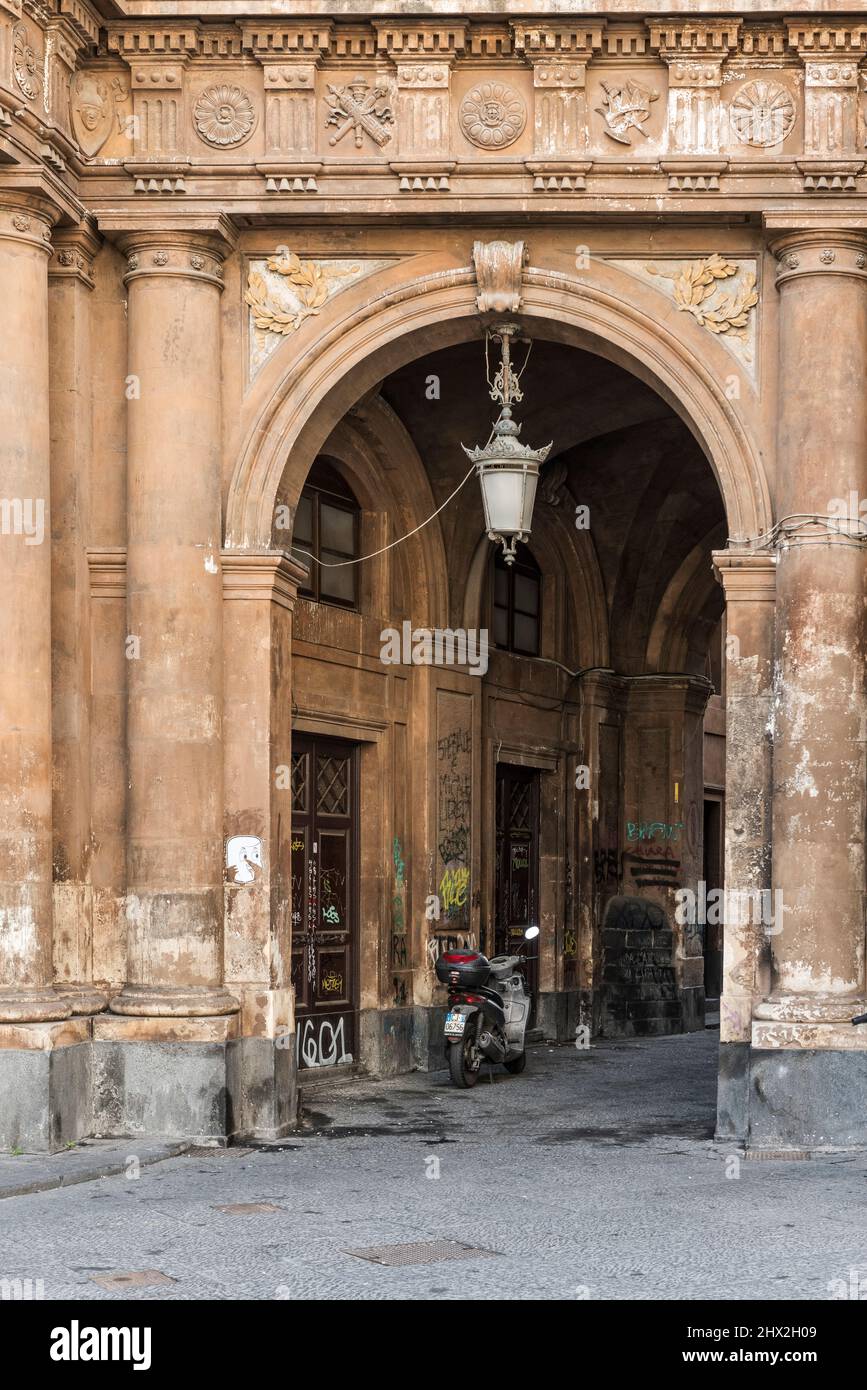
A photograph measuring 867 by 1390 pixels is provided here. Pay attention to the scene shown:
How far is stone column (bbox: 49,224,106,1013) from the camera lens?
36.0ft

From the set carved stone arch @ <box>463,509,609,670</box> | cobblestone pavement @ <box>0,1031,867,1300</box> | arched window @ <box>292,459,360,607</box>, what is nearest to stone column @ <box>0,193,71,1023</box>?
cobblestone pavement @ <box>0,1031,867,1300</box>

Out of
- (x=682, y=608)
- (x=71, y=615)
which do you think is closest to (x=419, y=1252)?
(x=71, y=615)

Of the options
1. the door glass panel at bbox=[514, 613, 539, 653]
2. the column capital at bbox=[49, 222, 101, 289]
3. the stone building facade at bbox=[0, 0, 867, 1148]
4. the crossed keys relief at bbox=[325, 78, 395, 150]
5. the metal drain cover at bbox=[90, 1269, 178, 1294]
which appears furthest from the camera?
the door glass panel at bbox=[514, 613, 539, 653]

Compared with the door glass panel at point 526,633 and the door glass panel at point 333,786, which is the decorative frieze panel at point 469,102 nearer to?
the door glass panel at point 333,786

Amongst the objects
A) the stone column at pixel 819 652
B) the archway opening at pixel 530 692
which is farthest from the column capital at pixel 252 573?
the stone column at pixel 819 652

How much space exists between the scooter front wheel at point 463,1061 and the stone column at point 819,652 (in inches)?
142

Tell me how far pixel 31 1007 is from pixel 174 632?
2347mm

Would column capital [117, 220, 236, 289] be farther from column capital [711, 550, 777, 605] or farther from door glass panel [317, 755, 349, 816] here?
door glass panel [317, 755, 349, 816]

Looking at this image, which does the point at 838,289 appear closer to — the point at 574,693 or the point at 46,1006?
the point at 46,1006

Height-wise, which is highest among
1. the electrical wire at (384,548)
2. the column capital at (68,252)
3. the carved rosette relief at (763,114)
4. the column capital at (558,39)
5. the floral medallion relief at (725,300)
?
the column capital at (558,39)

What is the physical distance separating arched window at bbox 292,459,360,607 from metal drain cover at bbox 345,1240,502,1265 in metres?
6.60

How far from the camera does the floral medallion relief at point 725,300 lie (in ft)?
37.0

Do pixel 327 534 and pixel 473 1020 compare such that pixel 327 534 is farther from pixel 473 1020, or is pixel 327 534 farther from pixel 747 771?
pixel 747 771

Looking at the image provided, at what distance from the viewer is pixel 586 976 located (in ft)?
60.0
